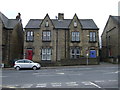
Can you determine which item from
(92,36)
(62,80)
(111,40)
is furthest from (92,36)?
(62,80)

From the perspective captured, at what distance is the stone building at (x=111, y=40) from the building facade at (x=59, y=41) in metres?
5.54

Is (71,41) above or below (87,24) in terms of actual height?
below

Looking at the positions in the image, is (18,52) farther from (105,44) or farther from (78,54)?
(105,44)

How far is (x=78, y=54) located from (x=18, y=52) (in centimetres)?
1399

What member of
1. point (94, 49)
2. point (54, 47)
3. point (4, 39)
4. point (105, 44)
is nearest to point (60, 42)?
point (54, 47)

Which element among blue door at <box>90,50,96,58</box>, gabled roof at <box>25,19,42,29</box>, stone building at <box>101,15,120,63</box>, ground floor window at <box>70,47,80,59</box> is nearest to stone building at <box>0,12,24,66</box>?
gabled roof at <box>25,19,42,29</box>

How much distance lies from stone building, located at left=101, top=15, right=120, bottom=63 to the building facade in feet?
18.2

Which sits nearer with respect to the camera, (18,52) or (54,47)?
(54,47)

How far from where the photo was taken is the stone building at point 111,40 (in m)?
39.8

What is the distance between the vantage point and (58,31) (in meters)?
37.0

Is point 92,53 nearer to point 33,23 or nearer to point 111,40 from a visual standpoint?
point 111,40

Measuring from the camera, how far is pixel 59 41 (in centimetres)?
3684

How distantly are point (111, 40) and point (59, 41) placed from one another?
46.3 ft

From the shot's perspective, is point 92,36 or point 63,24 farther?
point 63,24
